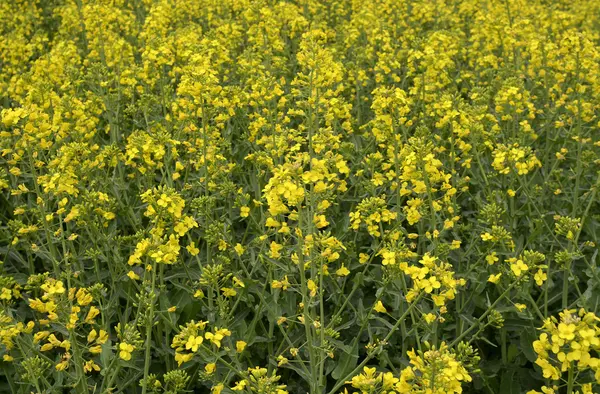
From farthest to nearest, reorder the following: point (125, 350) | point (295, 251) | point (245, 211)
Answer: point (245, 211) < point (295, 251) < point (125, 350)

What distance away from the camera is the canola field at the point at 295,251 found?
284 cm

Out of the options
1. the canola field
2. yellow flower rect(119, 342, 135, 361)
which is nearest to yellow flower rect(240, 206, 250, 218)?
the canola field

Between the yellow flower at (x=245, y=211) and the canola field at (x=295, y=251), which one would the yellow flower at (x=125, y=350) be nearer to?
the canola field at (x=295, y=251)

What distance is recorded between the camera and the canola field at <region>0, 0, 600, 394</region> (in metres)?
2.84

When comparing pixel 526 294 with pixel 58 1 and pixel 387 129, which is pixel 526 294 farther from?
pixel 58 1

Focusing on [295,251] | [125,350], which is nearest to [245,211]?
[295,251]

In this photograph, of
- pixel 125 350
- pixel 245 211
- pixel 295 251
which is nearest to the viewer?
pixel 125 350

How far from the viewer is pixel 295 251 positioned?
340 centimetres

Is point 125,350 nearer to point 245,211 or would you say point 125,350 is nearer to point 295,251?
point 295,251

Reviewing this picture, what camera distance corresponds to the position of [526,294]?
11.0 feet

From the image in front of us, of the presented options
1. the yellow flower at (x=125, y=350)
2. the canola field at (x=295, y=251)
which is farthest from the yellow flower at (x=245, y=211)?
the yellow flower at (x=125, y=350)

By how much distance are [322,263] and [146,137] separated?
1.54 metres

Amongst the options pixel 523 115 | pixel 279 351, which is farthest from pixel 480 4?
pixel 279 351

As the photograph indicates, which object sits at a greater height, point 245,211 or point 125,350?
point 125,350
